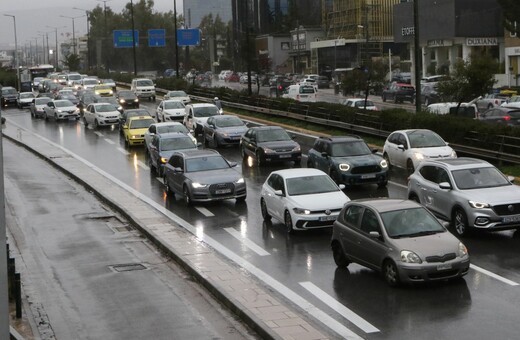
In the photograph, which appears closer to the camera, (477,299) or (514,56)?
(477,299)

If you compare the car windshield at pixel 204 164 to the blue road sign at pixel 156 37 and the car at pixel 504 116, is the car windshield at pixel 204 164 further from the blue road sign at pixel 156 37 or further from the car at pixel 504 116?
the blue road sign at pixel 156 37

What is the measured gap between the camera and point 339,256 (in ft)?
57.2

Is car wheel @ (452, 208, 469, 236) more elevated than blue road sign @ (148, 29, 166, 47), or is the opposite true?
blue road sign @ (148, 29, 166, 47)

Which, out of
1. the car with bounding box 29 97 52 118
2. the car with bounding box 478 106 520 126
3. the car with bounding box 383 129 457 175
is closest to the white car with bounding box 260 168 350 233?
the car with bounding box 383 129 457 175

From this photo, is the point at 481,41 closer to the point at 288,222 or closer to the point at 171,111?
the point at 171,111

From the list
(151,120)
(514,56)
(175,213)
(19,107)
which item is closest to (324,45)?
(514,56)

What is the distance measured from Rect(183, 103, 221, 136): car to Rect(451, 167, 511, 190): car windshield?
24.1 meters

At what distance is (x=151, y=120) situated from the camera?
4262 cm

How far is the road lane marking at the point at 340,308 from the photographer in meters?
13.5

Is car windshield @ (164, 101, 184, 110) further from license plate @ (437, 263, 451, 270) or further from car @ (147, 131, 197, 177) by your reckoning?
license plate @ (437, 263, 451, 270)

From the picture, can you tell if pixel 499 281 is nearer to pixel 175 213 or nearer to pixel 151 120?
pixel 175 213

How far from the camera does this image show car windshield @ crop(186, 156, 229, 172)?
26344 mm

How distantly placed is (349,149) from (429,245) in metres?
12.5

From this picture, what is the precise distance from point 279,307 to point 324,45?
109163mm
